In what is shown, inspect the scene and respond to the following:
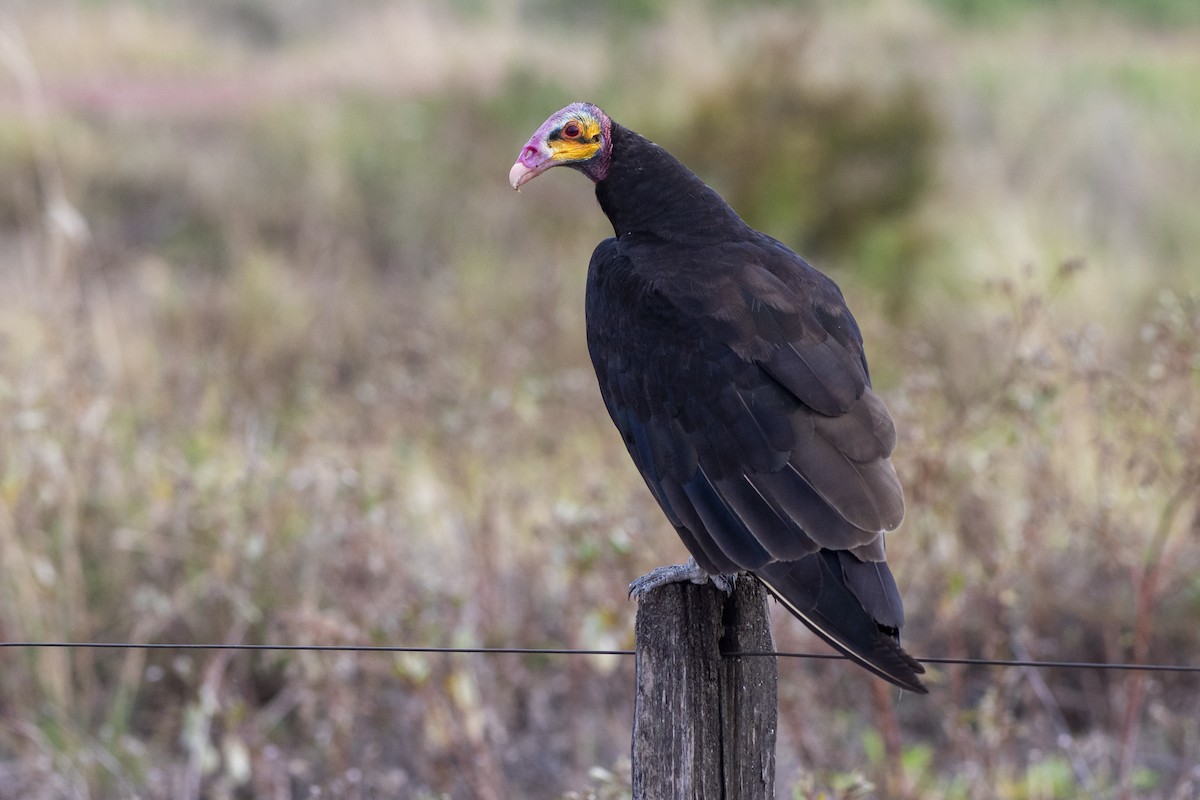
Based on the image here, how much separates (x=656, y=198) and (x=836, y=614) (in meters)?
1.16

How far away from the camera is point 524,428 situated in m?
4.96

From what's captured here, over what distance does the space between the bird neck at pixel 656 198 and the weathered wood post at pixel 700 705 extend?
1010 millimetres

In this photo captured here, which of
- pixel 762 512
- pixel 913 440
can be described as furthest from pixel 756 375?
pixel 913 440

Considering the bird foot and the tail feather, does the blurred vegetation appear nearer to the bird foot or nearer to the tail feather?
the bird foot

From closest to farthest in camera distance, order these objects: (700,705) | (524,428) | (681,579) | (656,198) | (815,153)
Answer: (700,705)
(681,579)
(656,198)
(524,428)
(815,153)

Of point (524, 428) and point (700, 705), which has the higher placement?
point (524, 428)

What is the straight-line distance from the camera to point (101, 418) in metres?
4.36

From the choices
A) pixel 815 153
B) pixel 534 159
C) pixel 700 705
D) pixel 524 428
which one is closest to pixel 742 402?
pixel 700 705

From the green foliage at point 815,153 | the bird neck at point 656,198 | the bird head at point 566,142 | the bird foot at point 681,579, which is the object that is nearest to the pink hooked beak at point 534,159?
the bird head at point 566,142

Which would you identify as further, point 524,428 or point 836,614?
point 524,428

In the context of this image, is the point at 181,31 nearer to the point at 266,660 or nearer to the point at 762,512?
the point at 266,660

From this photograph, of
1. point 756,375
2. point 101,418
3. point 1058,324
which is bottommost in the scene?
point 756,375

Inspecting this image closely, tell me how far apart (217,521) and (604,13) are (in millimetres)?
10076

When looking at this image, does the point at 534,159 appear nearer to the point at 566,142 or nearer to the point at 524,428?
the point at 566,142
